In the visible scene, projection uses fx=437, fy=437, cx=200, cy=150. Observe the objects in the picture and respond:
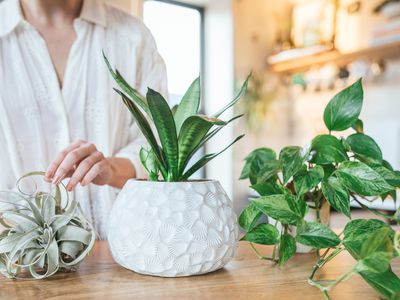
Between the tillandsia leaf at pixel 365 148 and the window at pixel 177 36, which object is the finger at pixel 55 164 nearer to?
the tillandsia leaf at pixel 365 148

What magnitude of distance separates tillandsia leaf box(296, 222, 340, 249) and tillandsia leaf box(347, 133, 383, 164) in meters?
0.16

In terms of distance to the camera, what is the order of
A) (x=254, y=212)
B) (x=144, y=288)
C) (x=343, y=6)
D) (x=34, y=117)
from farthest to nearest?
(x=343, y=6) → (x=34, y=117) → (x=254, y=212) → (x=144, y=288)

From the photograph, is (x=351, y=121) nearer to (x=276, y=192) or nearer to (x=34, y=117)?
(x=276, y=192)

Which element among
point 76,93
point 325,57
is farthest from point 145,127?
point 325,57

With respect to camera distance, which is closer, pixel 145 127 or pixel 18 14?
pixel 145 127

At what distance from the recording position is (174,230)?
1.95 ft

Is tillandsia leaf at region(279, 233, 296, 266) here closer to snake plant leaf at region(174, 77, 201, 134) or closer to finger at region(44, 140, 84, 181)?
snake plant leaf at region(174, 77, 201, 134)

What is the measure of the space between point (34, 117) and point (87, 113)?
0.16 metres

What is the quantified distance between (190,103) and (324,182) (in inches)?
9.2

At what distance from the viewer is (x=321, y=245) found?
1.90ft

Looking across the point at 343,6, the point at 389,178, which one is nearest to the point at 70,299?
the point at 389,178

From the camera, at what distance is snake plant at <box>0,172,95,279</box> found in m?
0.61

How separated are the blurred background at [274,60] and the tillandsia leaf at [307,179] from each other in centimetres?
275

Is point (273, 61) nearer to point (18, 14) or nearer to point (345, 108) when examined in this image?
point (18, 14)
